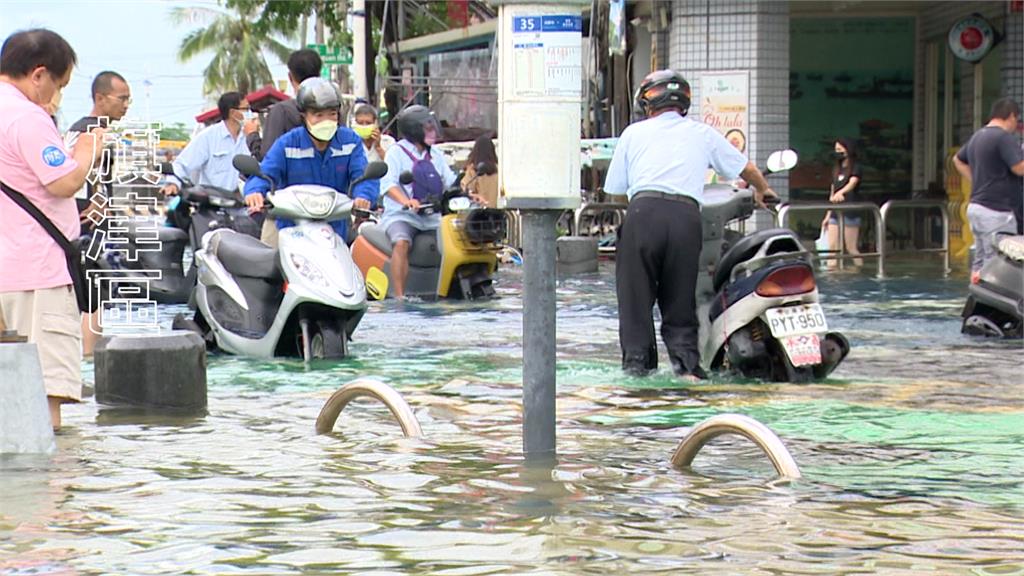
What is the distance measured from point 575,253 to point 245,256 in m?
9.24

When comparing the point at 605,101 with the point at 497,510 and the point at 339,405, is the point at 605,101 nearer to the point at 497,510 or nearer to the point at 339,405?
the point at 339,405

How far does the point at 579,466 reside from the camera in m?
6.96

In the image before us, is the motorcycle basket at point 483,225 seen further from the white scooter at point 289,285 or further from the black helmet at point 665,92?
the black helmet at point 665,92

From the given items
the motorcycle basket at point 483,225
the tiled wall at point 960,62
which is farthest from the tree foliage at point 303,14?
the motorcycle basket at point 483,225

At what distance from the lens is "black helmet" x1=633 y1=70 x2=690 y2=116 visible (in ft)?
33.5

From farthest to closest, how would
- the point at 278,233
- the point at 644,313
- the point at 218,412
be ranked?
the point at 278,233
the point at 644,313
the point at 218,412

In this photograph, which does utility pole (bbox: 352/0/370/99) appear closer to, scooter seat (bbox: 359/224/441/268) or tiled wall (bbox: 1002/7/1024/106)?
tiled wall (bbox: 1002/7/1024/106)

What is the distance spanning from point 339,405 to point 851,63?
1954cm

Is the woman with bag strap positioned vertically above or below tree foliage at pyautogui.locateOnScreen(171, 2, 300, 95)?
below

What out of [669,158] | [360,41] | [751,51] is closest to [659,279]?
[669,158]

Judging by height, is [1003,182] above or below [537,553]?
above

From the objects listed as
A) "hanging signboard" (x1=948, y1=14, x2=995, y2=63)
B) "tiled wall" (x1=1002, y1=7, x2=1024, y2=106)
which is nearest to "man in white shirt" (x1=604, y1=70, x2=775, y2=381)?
"tiled wall" (x1=1002, y1=7, x2=1024, y2=106)

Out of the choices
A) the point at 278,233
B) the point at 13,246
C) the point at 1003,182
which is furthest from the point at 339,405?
the point at 1003,182

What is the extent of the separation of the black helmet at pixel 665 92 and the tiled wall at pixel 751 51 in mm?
12130
